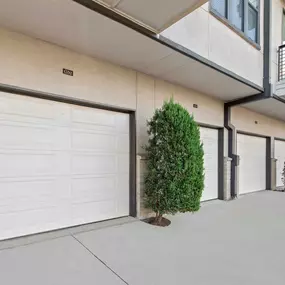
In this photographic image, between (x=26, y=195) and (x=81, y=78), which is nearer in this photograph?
(x=26, y=195)

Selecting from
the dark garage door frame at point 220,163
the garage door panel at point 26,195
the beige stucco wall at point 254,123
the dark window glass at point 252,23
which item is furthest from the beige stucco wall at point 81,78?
the dark window glass at point 252,23

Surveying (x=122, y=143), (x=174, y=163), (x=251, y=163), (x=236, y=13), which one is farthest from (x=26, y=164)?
(x=251, y=163)

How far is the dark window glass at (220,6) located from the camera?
474 centimetres

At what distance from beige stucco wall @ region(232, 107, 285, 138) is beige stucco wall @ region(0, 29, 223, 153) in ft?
7.88

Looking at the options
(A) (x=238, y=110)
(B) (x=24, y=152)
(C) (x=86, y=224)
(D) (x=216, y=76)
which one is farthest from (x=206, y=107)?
(B) (x=24, y=152)

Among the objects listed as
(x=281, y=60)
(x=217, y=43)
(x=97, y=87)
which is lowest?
(x=97, y=87)

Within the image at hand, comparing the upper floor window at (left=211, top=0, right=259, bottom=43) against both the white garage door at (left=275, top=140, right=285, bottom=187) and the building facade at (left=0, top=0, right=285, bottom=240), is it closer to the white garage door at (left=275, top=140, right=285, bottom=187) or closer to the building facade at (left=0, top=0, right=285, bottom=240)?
the building facade at (left=0, top=0, right=285, bottom=240)

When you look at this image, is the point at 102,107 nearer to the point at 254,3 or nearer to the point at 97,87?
the point at 97,87

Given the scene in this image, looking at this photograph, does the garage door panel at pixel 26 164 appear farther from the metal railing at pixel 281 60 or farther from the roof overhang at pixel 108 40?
the metal railing at pixel 281 60

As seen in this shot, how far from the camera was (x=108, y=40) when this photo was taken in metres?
3.33

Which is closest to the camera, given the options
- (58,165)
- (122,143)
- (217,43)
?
(58,165)

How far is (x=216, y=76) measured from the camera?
4.83 m

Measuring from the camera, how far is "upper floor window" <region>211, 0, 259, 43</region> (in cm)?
500

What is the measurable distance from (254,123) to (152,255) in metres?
6.51
